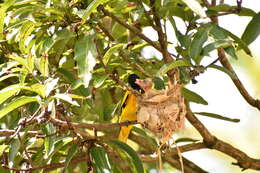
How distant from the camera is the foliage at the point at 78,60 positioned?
2.40m

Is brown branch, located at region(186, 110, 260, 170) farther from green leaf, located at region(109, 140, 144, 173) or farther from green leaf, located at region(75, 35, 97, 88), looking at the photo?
green leaf, located at region(75, 35, 97, 88)

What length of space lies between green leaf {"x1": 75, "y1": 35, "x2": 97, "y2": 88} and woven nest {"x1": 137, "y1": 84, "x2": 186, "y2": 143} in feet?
1.52

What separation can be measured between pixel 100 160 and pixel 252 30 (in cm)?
92

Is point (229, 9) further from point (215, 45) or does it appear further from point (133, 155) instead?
point (133, 155)

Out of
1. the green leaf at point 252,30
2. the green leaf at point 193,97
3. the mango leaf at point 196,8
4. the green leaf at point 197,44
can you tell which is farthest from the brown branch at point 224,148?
the mango leaf at point 196,8

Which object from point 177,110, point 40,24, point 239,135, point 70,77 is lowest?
point 239,135

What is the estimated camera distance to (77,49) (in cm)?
238

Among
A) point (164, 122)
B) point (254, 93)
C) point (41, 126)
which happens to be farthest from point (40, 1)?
point (254, 93)

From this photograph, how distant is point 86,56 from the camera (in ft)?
7.57

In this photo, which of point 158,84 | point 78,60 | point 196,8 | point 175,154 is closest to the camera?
point 196,8

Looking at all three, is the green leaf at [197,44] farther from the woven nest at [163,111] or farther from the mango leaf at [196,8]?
the mango leaf at [196,8]

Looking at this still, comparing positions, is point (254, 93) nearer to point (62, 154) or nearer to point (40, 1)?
point (62, 154)

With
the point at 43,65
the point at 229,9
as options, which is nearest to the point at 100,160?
the point at 43,65

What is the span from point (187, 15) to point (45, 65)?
83 cm
